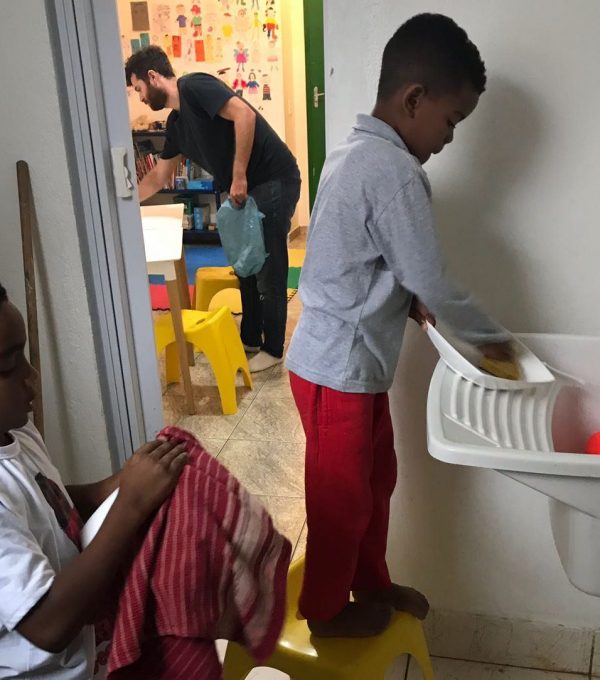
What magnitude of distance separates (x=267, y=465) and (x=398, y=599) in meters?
0.97

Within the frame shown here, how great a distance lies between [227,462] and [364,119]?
147cm

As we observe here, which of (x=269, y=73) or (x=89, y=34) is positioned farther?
(x=269, y=73)

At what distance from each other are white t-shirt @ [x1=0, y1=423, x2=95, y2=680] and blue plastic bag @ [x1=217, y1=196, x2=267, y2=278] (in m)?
1.97

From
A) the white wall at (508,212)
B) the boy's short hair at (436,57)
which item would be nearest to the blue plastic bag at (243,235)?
the white wall at (508,212)

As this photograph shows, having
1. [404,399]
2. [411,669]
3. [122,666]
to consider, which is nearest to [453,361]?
[404,399]

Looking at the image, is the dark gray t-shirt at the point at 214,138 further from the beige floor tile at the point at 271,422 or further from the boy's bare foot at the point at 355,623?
the boy's bare foot at the point at 355,623

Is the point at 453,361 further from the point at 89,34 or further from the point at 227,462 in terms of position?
the point at 227,462

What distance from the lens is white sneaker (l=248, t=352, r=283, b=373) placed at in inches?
119

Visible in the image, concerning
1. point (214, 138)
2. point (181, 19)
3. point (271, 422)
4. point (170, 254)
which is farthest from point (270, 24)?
point (271, 422)

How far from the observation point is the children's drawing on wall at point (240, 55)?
467 centimetres

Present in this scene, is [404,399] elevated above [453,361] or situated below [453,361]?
below

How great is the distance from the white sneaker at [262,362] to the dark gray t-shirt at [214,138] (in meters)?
0.76

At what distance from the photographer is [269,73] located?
15.5ft

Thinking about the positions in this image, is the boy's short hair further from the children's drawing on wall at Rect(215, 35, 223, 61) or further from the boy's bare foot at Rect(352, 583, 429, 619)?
the children's drawing on wall at Rect(215, 35, 223, 61)
